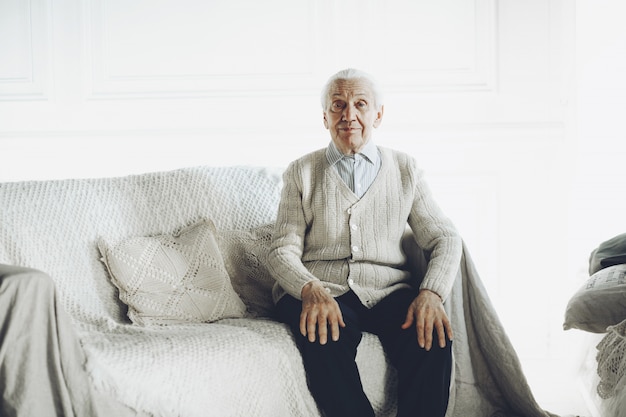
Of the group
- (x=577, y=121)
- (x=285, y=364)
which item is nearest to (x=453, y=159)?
(x=577, y=121)

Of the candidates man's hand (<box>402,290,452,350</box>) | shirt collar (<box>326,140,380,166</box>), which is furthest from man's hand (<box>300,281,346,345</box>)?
shirt collar (<box>326,140,380,166</box>)

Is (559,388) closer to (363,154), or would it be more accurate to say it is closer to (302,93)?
(363,154)

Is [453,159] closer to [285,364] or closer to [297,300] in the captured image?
[297,300]

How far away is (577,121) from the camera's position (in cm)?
285

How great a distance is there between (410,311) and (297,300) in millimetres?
316

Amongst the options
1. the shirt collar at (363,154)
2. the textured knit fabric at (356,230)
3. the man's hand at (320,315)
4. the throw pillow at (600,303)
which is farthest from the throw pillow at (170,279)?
the throw pillow at (600,303)

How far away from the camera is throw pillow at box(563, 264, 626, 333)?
6.02ft

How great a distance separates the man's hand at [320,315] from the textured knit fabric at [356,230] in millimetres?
96

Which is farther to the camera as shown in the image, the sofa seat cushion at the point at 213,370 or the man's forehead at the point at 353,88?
the man's forehead at the point at 353,88

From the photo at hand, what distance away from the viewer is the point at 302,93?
117 inches

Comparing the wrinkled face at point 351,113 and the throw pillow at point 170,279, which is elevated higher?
the wrinkled face at point 351,113

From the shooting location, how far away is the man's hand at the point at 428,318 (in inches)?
70.1

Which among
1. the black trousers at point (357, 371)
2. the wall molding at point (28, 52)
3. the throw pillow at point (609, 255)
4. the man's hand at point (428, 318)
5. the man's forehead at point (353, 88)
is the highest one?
the wall molding at point (28, 52)

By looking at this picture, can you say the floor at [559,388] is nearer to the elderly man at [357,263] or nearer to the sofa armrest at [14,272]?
the elderly man at [357,263]
